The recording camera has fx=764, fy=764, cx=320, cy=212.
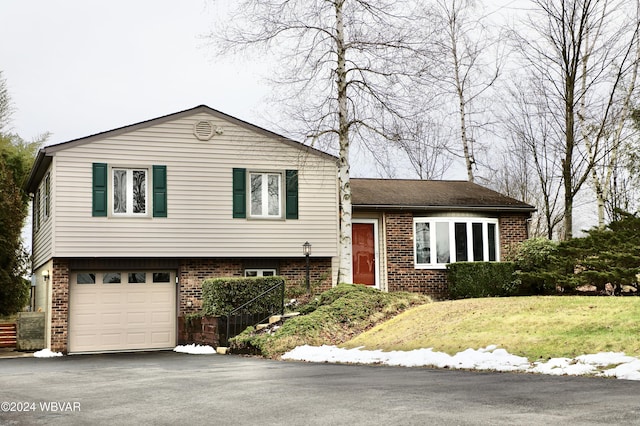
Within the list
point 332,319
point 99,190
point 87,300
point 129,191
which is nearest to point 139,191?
point 129,191

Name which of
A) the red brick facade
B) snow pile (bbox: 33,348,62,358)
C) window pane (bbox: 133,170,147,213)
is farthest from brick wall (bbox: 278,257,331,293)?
snow pile (bbox: 33,348,62,358)

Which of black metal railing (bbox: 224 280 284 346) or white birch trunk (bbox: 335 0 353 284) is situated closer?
black metal railing (bbox: 224 280 284 346)

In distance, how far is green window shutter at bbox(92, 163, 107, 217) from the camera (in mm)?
19984

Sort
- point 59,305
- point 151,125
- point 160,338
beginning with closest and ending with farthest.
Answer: point 59,305
point 151,125
point 160,338

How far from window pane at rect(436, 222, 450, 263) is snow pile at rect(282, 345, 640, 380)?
28.7 feet

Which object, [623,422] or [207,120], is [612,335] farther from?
[207,120]

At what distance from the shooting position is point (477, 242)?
23.9 meters

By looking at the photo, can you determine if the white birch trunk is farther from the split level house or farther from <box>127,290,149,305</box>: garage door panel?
<box>127,290,149,305</box>: garage door panel

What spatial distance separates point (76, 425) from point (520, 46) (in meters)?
20.2

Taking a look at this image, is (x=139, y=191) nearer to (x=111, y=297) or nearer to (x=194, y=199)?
(x=194, y=199)

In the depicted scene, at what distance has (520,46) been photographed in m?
24.2

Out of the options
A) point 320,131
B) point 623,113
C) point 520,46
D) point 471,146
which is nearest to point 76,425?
point 320,131

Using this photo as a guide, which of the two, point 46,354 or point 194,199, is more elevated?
point 194,199

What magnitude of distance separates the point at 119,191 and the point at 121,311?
10.8ft
